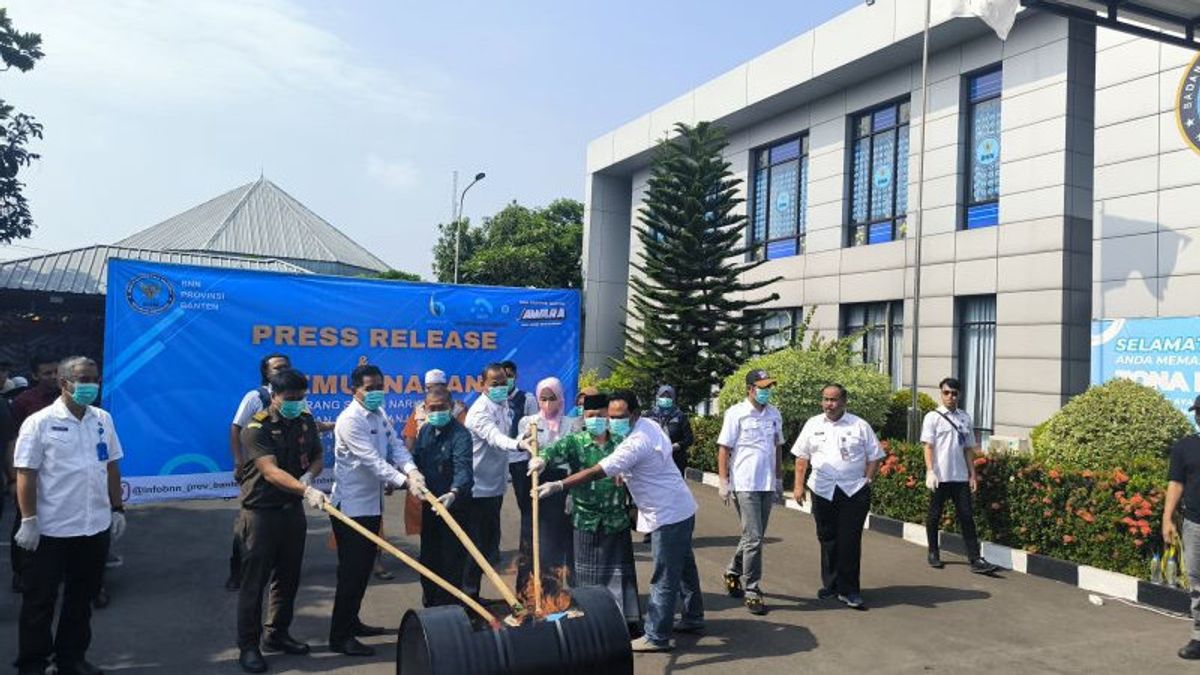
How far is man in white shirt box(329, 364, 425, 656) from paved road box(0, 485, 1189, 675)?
0.56 feet

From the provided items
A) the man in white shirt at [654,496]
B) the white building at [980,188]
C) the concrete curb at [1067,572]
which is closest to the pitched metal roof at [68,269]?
the white building at [980,188]

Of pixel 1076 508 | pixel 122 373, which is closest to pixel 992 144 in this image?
pixel 1076 508

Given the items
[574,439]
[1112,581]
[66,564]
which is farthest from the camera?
[1112,581]

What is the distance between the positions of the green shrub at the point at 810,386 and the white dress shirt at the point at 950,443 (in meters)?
4.22

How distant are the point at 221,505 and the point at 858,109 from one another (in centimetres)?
1436

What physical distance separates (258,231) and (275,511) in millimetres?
59368

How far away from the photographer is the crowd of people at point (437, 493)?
179 inches

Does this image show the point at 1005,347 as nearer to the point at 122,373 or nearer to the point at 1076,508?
the point at 1076,508

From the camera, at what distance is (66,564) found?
4.57 m

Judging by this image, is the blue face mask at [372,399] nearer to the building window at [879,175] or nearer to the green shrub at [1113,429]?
the green shrub at [1113,429]

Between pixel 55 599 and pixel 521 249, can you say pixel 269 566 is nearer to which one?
pixel 55 599

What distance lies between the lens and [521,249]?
38281 millimetres

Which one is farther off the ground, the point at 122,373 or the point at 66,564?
the point at 122,373

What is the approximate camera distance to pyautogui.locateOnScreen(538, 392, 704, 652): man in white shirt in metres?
5.07
